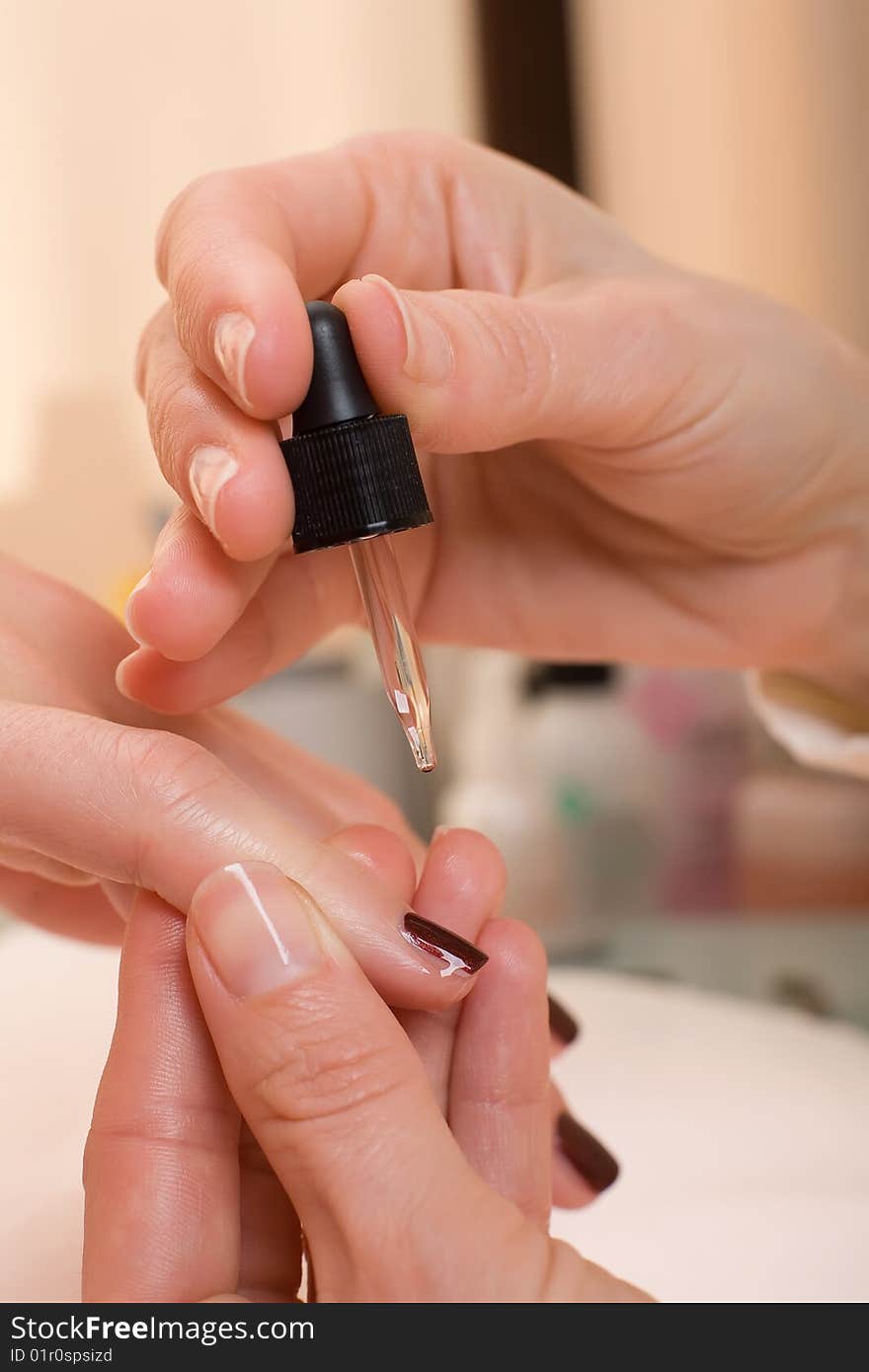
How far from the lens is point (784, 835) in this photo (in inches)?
50.3

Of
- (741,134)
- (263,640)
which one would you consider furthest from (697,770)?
(741,134)

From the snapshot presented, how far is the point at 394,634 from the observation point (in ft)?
1.80

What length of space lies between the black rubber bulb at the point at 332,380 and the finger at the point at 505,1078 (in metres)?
0.23

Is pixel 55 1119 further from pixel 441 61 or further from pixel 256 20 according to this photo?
pixel 441 61

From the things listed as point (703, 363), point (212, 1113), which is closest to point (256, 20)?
point (703, 363)

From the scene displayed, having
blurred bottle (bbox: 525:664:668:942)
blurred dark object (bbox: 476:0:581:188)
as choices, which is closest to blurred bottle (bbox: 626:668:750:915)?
blurred bottle (bbox: 525:664:668:942)

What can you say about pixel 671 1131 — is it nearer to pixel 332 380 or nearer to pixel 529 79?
pixel 332 380

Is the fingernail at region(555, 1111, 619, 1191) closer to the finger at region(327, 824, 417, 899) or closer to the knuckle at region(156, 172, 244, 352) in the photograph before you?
the finger at region(327, 824, 417, 899)

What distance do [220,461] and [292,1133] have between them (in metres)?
0.25

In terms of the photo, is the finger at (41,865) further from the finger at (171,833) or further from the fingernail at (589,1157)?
the fingernail at (589,1157)

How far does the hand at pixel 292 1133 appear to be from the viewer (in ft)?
1.39

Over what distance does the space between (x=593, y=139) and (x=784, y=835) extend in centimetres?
146

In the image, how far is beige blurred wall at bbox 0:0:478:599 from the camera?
1.90 metres

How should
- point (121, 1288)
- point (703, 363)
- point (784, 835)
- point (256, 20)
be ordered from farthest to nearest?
point (256, 20) → point (784, 835) → point (703, 363) → point (121, 1288)
